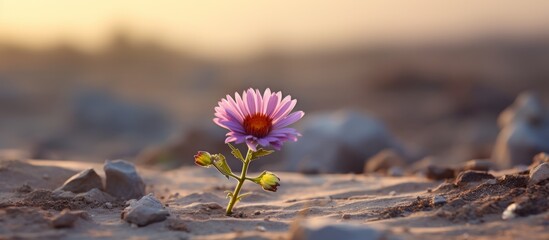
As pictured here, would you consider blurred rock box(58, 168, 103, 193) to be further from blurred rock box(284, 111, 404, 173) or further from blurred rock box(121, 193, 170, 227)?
blurred rock box(284, 111, 404, 173)

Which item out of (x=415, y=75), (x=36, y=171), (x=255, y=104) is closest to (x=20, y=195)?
(x=36, y=171)

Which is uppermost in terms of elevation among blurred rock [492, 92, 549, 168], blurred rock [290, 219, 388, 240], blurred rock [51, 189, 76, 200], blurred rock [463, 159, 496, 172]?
blurred rock [492, 92, 549, 168]

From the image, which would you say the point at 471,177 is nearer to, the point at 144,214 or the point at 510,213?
the point at 510,213

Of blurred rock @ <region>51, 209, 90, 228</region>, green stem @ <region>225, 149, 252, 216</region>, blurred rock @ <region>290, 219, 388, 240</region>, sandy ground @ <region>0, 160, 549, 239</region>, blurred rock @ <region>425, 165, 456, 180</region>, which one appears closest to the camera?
blurred rock @ <region>290, 219, 388, 240</region>

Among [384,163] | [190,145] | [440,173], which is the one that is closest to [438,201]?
[440,173]

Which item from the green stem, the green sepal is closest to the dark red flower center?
the green stem

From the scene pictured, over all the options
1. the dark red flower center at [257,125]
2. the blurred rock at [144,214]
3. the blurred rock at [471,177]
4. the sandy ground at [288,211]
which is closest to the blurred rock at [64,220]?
the sandy ground at [288,211]

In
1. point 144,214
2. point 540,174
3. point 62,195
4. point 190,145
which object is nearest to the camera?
point 144,214
